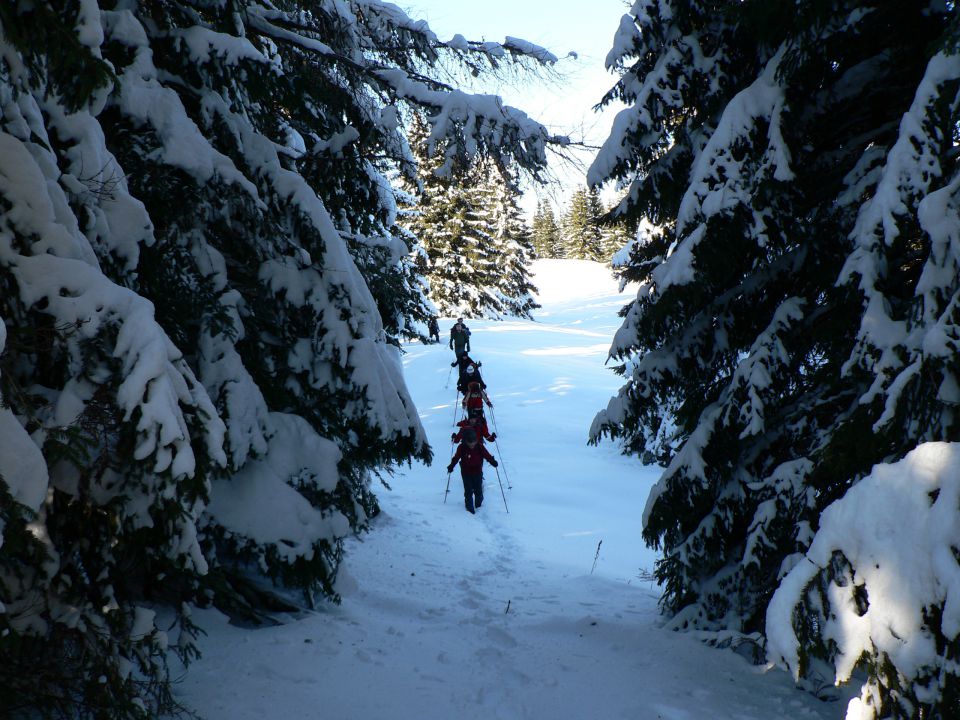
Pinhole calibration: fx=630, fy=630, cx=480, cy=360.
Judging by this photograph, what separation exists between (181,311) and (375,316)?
1425 mm

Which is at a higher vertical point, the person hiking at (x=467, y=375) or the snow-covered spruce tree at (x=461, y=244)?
the snow-covered spruce tree at (x=461, y=244)

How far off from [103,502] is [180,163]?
225 centimetres

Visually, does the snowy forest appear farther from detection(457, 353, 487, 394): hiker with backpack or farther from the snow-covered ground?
detection(457, 353, 487, 394): hiker with backpack

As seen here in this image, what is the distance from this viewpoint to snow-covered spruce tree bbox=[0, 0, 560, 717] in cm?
252

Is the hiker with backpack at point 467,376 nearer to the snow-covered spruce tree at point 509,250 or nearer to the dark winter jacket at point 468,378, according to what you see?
the dark winter jacket at point 468,378

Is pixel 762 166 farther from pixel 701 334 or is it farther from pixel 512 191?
pixel 512 191

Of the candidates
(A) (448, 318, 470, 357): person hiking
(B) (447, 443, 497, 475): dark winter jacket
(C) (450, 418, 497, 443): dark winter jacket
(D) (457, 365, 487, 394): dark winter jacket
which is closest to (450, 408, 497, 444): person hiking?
(C) (450, 418, 497, 443): dark winter jacket

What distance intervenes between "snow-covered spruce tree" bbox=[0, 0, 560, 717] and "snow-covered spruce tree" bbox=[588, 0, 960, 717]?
143 centimetres

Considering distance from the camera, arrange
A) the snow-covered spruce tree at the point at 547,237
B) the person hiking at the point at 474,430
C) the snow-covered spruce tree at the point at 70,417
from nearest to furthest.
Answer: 1. the snow-covered spruce tree at the point at 70,417
2. the person hiking at the point at 474,430
3. the snow-covered spruce tree at the point at 547,237

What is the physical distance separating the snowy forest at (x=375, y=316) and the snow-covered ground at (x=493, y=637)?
34cm

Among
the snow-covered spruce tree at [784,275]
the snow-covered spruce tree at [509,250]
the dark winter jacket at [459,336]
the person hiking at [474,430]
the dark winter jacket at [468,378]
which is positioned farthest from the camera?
the snow-covered spruce tree at [509,250]

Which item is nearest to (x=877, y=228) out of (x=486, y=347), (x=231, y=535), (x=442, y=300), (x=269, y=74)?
(x=269, y=74)

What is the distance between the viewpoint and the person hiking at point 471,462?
1120 cm

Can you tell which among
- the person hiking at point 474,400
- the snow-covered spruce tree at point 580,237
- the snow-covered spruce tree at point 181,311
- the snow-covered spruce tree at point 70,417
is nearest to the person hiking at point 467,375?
the person hiking at point 474,400
